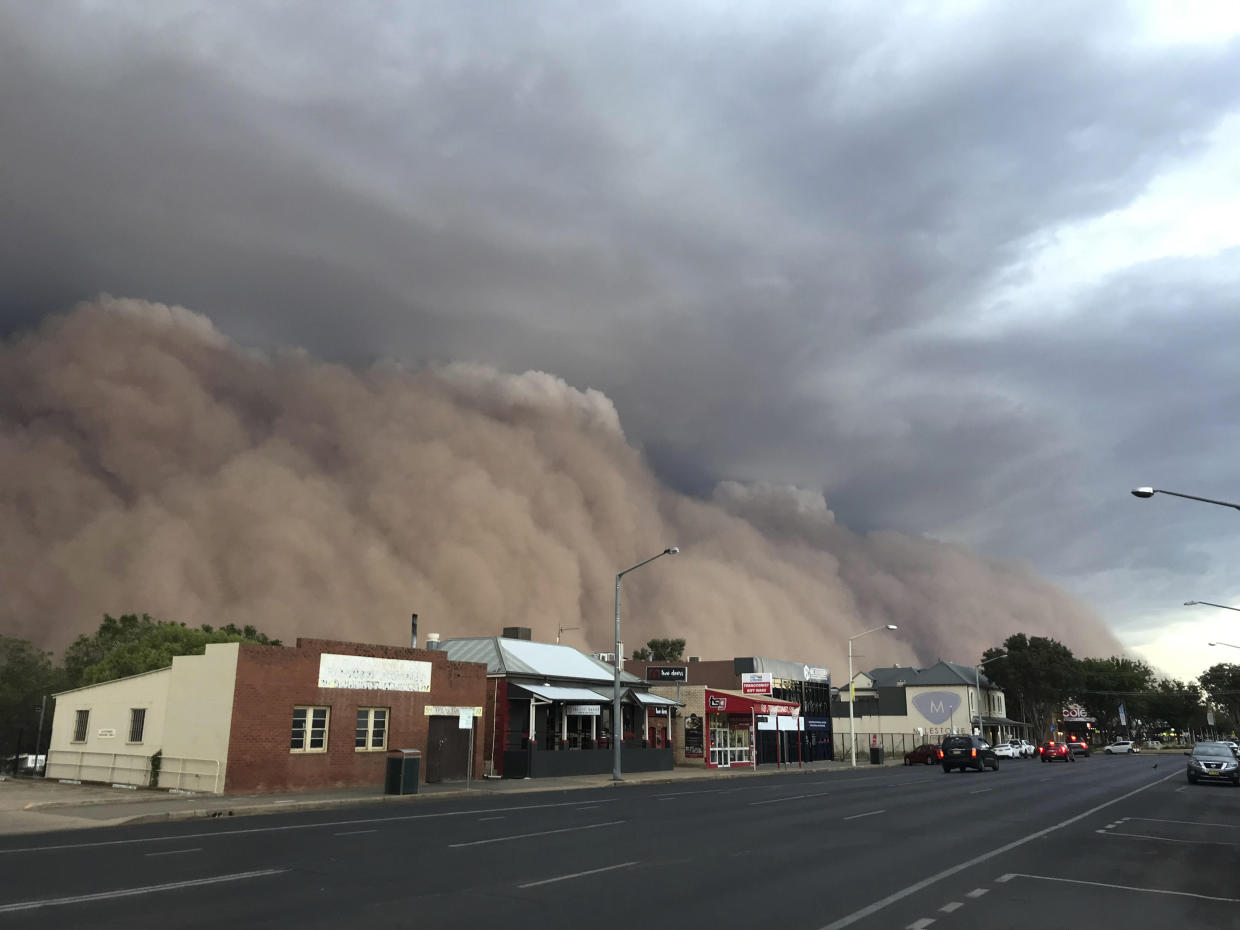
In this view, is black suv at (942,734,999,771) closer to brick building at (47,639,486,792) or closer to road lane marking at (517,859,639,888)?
brick building at (47,639,486,792)

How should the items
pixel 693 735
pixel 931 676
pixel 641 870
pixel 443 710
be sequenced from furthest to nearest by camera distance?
pixel 931 676 < pixel 693 735 < pixel 443 710 < pixel 641 870

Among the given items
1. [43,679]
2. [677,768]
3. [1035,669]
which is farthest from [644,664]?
[1035,669]

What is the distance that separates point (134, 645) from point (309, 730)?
144ft

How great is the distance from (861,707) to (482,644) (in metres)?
78.5

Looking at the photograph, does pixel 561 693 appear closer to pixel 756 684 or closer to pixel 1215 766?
pixel 756 684

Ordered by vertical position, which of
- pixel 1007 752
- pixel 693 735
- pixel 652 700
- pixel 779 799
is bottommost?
pixel 1007 752

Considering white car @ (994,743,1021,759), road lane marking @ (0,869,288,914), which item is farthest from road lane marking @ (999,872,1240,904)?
white car @ (994,743,1021,759)

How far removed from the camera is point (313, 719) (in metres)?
30.7

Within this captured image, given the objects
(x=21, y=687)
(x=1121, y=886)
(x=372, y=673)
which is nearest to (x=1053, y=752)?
(x=372, y=673)

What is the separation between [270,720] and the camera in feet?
95.4

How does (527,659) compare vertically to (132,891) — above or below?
above

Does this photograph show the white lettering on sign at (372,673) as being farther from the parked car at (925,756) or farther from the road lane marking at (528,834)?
the parked car at (925,756)

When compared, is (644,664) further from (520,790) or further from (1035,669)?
(1035,669)

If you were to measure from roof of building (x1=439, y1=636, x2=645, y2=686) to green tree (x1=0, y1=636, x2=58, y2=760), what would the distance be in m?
45.7
